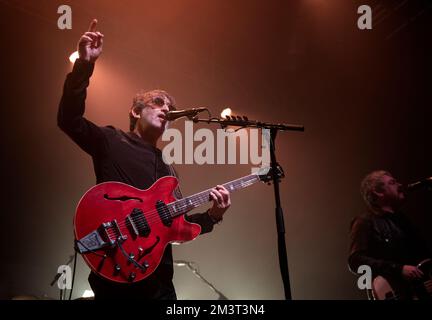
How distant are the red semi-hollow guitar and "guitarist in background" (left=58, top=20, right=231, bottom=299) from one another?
3.5 inches

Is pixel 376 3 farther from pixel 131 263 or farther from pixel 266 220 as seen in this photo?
pixel 131 263

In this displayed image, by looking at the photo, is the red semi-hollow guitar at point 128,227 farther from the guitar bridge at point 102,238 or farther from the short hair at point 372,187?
the short hair at point 372,187

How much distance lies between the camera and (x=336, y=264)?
545cm

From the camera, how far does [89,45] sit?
207 centimetres

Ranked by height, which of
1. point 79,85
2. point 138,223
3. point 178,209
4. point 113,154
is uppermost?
point 79,85

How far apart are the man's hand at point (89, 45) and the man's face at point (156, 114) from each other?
2.14 feet

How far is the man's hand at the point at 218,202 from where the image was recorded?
2.45 meters

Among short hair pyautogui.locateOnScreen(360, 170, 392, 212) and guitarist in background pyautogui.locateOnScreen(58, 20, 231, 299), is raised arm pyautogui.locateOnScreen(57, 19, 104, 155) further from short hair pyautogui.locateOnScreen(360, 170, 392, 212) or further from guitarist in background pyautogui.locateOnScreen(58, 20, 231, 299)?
short hair pyautogui.locateOnScreen(360, 170, 392, 212)

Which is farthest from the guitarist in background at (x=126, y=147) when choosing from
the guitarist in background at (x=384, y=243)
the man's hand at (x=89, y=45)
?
the guitarist in background at (x=384, y=243)

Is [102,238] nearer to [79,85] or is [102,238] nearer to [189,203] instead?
[189,203]

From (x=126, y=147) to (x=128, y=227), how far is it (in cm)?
53

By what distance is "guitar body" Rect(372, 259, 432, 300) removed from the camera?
3.20 m

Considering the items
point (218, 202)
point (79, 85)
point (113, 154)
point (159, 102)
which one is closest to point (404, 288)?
point (218, 202)

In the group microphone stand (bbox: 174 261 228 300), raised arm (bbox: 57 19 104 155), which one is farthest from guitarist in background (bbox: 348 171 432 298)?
raised arm (bbox: 57 19 104 155)
